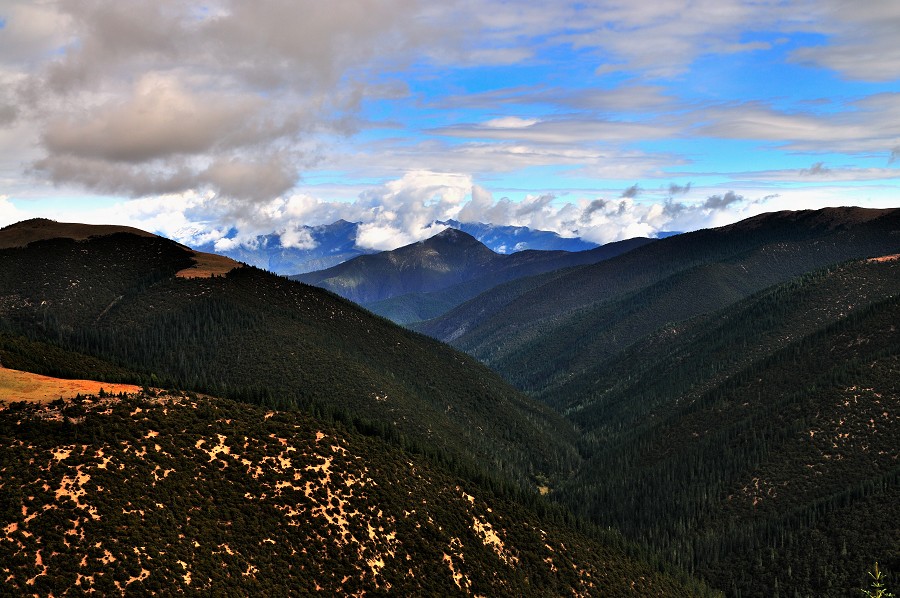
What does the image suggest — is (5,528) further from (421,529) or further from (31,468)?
(421,529)

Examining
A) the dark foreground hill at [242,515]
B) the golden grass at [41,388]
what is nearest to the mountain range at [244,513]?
the dark foreground hill at [242,515]

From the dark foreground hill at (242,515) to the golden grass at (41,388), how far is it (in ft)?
30.4

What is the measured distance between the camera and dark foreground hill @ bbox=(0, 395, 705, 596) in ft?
270

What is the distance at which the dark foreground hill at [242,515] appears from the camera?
270 feet

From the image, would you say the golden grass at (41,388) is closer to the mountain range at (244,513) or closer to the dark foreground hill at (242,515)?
the mountain range at (244,513)

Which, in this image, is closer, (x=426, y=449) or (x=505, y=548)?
(x=505, y=548)

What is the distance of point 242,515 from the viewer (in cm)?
9906

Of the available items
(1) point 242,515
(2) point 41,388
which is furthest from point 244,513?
(2) point 41,388

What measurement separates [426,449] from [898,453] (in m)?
137

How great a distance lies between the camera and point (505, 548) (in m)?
123

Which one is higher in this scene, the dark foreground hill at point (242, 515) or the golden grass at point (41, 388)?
the golden grass at point (41, 388)

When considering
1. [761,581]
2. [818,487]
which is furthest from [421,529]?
[818,487]

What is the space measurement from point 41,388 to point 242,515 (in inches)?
1911

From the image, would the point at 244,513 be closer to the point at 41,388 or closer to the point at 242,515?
the point at 242,515
